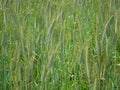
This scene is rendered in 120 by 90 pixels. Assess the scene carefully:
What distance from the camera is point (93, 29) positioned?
1.34 metres

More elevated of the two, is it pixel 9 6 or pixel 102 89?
pixel 9 6

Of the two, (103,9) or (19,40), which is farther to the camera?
(103,9)

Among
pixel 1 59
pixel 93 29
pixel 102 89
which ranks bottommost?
pixel 102 89

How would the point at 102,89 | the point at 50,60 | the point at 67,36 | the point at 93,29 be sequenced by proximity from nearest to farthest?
the point at 50,60 → the point at 102,89 → the point at 67,36 → the point at 93,29

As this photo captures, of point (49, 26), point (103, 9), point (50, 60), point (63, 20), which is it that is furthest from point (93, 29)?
point (50, 60)

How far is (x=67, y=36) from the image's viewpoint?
116 cm

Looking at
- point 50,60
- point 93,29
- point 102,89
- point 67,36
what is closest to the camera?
point 50,60

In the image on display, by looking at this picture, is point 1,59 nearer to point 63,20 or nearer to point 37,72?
point 37,72

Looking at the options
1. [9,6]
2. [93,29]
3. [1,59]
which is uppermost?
[9,6]

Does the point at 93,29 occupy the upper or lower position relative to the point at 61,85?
upper

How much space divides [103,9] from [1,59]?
52cm

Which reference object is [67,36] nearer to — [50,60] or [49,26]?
[49,26]

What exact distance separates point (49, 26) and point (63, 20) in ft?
0.38

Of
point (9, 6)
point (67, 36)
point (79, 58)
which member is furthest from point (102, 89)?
point (9, 6)
